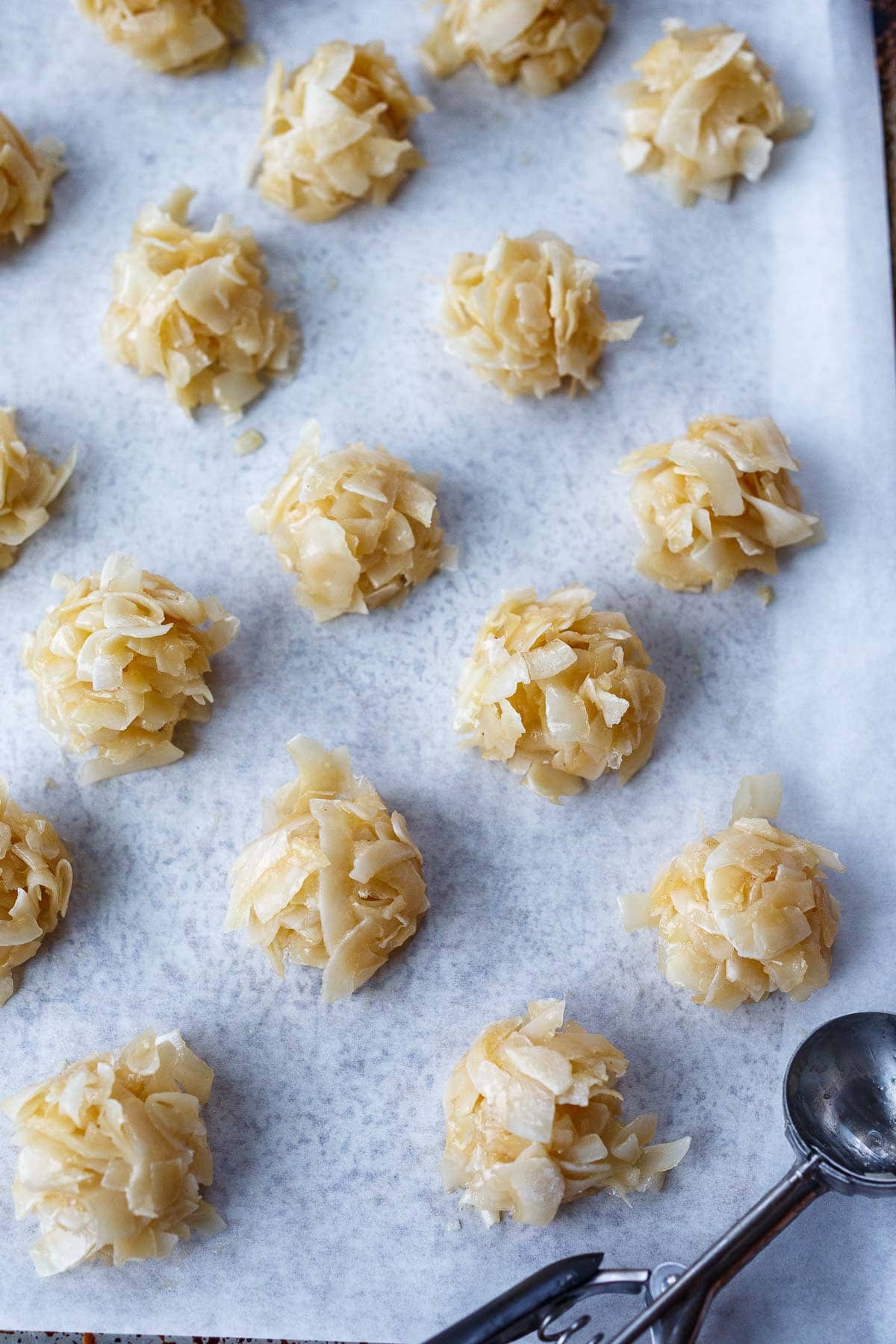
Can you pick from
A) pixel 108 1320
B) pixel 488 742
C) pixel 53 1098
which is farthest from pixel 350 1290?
pixel 488 742

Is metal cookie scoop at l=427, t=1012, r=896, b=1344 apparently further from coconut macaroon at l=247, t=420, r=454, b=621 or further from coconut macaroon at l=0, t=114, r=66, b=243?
coconut macaroon at l=0, t=114, r=66, b=243

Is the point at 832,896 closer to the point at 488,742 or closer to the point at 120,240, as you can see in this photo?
the point at 488,742

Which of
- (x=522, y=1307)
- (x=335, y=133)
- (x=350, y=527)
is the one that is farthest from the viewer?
(x=335, y=133)

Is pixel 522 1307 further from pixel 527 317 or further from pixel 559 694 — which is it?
pixel 527 317

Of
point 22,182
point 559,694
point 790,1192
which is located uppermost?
point 22,182

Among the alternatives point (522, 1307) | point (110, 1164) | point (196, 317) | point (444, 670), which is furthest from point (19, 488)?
point (522, 1307)

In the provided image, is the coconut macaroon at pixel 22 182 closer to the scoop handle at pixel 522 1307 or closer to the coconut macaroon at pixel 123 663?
the coconut macaroon at pixel 123 663

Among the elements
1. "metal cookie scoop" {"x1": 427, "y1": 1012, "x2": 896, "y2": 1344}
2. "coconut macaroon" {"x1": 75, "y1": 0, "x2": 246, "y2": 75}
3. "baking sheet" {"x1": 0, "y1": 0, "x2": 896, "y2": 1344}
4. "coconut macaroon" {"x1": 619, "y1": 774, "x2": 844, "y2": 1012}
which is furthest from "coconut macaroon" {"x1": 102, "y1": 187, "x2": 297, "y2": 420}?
"metal cookie scoop" {"x1": 427, "y1": 1012, "x2": 896, "y2": 1344}
